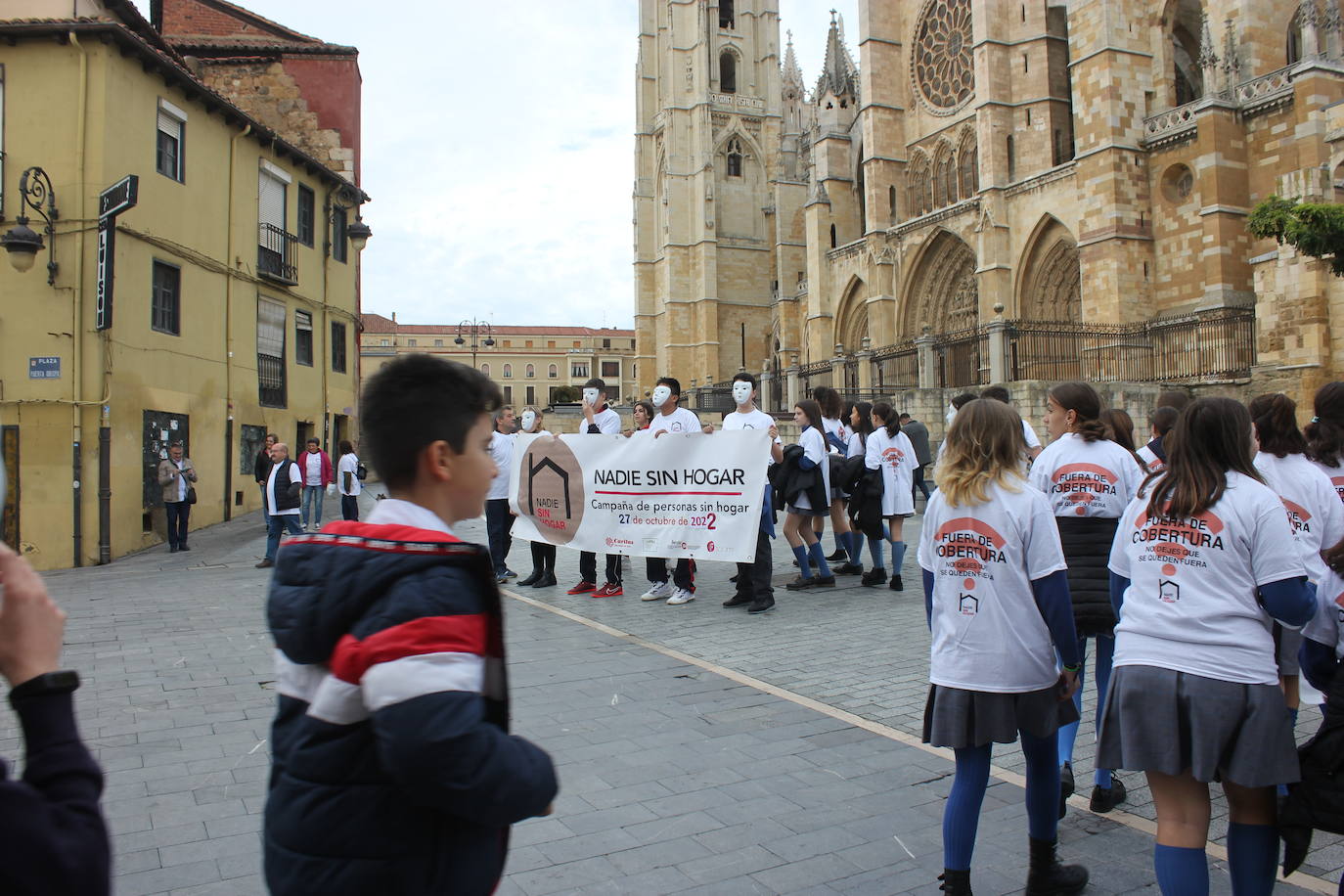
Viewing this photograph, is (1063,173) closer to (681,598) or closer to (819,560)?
(819,560)

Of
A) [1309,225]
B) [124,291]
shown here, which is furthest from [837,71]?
[124,291]

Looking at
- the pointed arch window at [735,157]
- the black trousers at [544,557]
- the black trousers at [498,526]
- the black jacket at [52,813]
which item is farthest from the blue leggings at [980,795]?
the pointed arch window at [735,157]

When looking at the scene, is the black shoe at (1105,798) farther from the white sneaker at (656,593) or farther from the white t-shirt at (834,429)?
→ the white t-shirt at (834,429)

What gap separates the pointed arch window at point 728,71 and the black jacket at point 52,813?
6010 cm

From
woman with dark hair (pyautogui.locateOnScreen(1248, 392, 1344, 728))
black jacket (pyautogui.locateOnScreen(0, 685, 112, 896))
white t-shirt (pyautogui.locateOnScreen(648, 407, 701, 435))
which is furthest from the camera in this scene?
white t-shirt (pyautogui.locateOnScreen(648, 407, 701, 435))

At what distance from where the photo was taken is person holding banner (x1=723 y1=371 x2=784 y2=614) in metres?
9.00

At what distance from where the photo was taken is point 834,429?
1114 cm

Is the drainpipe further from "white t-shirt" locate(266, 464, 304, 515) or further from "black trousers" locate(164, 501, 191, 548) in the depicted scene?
"white t-shirt" locate(266, 464, 304, 515)

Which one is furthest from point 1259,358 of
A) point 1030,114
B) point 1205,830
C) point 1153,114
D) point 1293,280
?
point 1205,830

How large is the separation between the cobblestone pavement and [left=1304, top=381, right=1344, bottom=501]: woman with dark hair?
5.28ft

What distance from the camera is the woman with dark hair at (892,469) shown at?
395 inches

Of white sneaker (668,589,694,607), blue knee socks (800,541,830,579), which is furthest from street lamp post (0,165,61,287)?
blue knee socks (800,541,830,579)

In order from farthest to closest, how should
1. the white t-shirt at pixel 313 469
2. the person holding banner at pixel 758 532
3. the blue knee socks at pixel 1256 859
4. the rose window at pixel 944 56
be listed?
the rose window at pixel 944 56 → the white t-shirt at pixel 313 469 → the person holding banner at pixel 758 532 → the blue knee socks at pixel 1256 859

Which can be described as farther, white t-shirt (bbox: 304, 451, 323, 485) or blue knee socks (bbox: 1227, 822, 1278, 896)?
white t-shirt (bbox: 304, 451, 323, 485)
